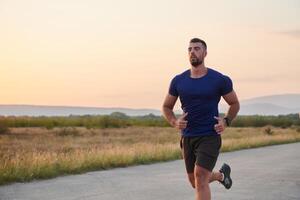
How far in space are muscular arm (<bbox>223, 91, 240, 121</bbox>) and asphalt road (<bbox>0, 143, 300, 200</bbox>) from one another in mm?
3233

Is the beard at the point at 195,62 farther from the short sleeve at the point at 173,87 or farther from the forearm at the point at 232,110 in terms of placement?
the forearm at the point at 232,110

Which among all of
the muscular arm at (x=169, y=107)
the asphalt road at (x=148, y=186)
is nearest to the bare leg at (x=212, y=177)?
the muscular arm at (x=169, y=107)

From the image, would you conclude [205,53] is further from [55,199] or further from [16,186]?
[16,186]

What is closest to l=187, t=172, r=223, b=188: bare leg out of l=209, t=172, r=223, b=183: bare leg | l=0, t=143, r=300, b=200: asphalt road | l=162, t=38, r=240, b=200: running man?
l=209, t=172, r=223, b=183: bare leg

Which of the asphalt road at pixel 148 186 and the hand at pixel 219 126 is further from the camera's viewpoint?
the asphalt road at pixel 148 186

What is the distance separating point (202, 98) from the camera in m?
6.78

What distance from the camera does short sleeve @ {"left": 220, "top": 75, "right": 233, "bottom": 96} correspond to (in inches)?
270

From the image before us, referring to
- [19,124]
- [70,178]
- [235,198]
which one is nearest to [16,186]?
[70,178]

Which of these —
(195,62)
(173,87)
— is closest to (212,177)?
(173,87)

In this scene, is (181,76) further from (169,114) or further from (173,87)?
(169,114)

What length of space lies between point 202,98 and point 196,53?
528mm

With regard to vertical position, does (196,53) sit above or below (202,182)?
above

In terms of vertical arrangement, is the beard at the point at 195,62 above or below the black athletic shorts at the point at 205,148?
above

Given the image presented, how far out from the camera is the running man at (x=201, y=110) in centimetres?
681
